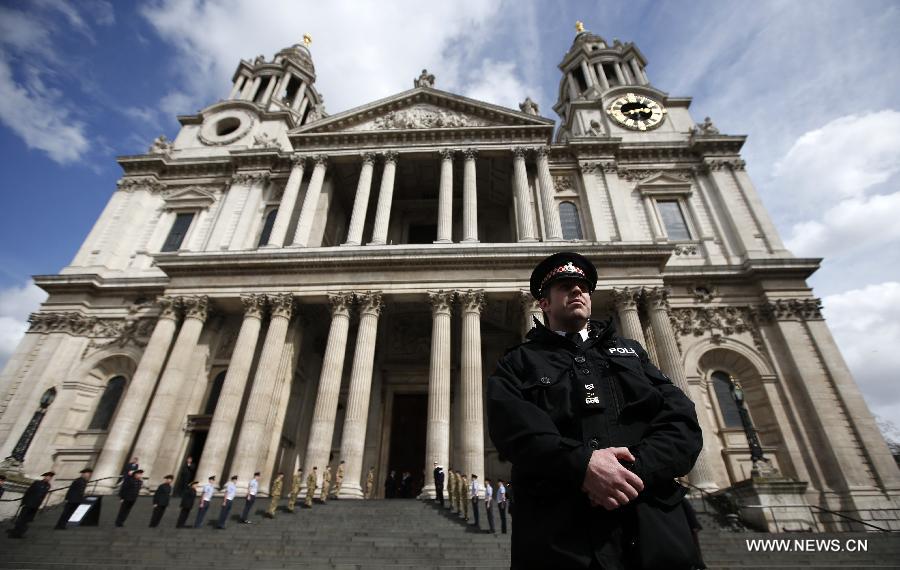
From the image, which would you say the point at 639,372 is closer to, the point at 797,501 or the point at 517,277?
the point at 797,501

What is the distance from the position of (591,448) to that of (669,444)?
36 centimetres

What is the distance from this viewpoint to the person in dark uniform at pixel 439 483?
13.0 meters

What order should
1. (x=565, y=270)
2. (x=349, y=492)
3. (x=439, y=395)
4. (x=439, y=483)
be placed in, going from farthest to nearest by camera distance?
(x=439, y=395)
(x=349, y=492)
(x=439, y=483)
(x=565, y=270)

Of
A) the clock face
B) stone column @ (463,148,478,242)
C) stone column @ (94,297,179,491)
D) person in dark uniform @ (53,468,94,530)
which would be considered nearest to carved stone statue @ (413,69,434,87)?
stone column @ (463,148,478,242)

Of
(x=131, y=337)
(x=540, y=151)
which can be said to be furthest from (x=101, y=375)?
(x=540, y=151)

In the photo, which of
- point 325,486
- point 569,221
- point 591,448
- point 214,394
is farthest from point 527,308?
point 591,448

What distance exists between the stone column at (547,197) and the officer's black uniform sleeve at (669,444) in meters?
17.2

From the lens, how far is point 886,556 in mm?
9367

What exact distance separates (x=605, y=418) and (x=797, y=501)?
13.4 metres

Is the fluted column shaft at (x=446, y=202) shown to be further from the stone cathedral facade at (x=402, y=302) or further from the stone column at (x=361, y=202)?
the stone column at (x=361, y=202)

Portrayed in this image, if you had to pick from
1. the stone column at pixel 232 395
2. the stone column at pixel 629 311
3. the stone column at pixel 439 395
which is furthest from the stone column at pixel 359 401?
the stone column at pixel 629 311

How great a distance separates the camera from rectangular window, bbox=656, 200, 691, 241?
2167 centimetres

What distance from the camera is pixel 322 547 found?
9609 mm

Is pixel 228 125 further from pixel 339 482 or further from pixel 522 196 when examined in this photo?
pixel 339 482
